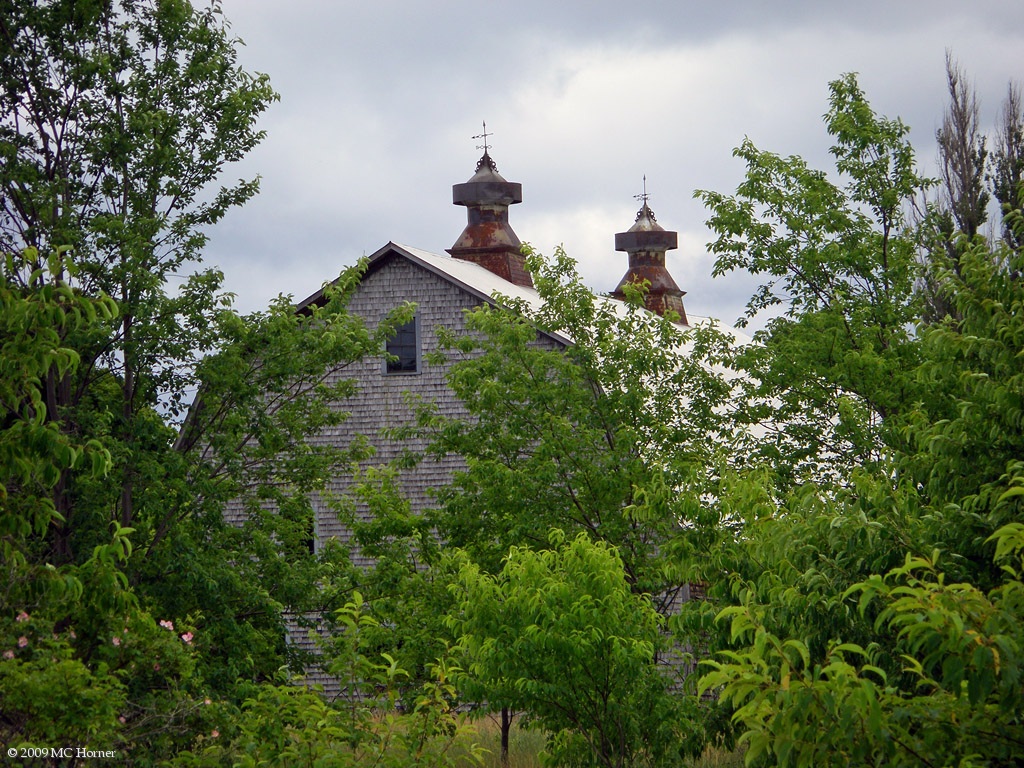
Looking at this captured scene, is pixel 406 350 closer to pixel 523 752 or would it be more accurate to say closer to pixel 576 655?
pixel 523 752

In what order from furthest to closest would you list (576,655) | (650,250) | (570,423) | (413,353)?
1. (650,250)
2. (413,353)
3. (570,423)
4. (576,655)

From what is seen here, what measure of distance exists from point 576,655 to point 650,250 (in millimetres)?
46429

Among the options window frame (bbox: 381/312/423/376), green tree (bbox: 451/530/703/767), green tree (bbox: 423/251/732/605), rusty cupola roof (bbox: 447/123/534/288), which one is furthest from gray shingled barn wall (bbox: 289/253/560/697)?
green tree (bbox: 451/530/703/767)

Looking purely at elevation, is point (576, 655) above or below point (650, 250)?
below

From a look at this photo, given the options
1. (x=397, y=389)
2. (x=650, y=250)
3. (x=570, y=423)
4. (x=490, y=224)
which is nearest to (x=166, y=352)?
(x=570, y=423)

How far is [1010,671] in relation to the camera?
16.1ft

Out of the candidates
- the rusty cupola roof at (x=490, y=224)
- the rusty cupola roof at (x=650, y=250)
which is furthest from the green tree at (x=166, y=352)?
the rusty cupola roof at (x=650, y=250)

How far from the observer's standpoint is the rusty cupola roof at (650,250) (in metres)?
55.2

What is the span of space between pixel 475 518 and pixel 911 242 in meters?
7.99

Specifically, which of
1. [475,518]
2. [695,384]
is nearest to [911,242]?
[695,384]

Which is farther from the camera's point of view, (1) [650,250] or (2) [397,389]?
(1) [650,250]

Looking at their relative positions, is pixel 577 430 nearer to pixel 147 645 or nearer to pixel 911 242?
pixel 911 242

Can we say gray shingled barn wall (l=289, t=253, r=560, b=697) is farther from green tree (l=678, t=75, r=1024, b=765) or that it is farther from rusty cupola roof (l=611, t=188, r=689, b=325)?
rusty cupola roof (l=611, t=188, r=689, b=325)

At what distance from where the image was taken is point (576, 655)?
10.9m
